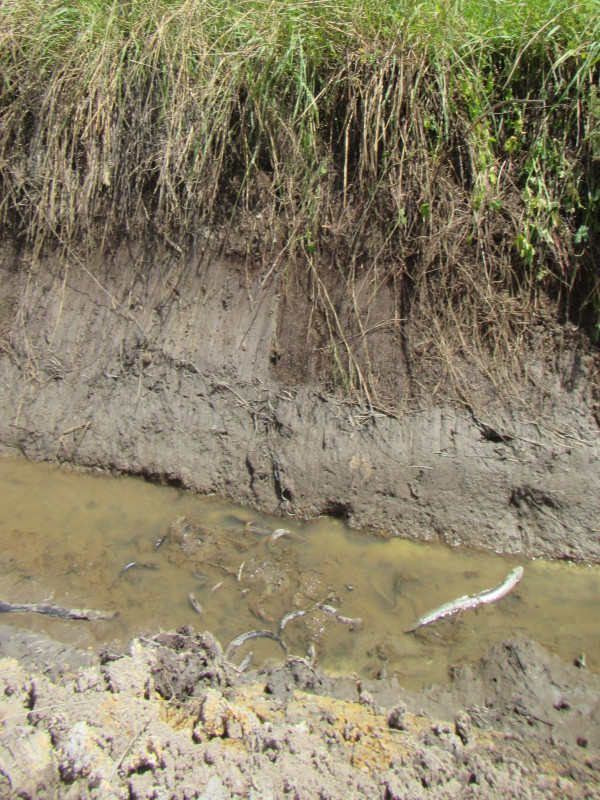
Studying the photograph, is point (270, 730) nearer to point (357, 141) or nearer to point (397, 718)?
point (397, 718)

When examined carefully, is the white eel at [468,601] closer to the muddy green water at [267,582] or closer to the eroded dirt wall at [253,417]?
the muddy green water at [267,582]

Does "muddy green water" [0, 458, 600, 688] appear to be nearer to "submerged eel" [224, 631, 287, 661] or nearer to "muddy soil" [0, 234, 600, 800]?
"submerged eel" [224, 631, 287, 661]

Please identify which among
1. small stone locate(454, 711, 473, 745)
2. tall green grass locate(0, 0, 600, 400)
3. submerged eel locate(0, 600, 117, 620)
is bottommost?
submerged eel locate(0, 600, 117, 620)

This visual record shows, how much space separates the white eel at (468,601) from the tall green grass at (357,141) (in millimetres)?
1160

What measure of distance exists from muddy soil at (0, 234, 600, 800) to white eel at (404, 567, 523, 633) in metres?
0.24

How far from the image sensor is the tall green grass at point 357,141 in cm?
309

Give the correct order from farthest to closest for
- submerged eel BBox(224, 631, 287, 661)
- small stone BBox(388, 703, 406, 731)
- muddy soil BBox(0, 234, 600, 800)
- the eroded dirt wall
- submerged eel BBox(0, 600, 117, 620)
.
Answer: the eroded dirt wall < submerged eel BBox(0, 600, 117, 620) < submerged eel BBox(224, 631, 287, 661) < small stone BBox(388, 703, 406, 731) < muddy soil BBox(0, 234, 600, 800)

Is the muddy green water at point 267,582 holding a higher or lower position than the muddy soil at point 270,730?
lower

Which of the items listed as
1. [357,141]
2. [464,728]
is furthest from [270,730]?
[357,141]

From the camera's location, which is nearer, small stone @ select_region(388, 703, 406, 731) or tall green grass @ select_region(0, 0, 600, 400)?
small stone @ select_region(388, 703, 406, 731)

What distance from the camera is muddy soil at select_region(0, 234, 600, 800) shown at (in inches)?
68.6

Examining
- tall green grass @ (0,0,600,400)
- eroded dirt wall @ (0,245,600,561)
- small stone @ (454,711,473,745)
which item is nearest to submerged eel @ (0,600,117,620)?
eroded dirt wall @ (0,245,600,561)

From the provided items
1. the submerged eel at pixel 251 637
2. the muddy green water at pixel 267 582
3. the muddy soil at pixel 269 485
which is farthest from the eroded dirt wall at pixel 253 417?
the submerged eel at pixel 251 637

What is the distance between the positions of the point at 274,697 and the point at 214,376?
1849 mm
